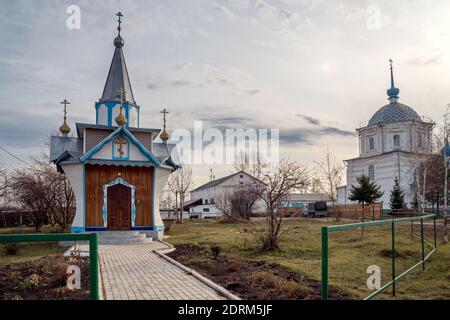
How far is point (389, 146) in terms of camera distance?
41.6 m

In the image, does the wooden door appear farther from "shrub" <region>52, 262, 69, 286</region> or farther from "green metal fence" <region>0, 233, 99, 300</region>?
"green metal fence" <region>0, 233, 99, 300</region>

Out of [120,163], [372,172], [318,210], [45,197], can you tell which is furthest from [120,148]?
[372,172]

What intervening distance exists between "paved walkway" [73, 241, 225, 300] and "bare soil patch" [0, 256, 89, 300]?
0.61 m

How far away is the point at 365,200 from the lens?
98.3ft

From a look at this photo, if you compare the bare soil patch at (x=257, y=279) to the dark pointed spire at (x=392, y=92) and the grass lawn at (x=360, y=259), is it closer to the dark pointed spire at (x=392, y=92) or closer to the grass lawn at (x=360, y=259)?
the grass lawn at (x=360, y=259)

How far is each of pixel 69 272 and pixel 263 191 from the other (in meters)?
7.21

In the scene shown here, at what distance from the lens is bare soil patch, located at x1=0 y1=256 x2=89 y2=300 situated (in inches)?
222

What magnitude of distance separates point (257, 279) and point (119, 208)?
35.1 feet

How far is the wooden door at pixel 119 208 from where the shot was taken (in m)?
16.4

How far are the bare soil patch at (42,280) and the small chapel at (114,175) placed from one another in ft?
30.3

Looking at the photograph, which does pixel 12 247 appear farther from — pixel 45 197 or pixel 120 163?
pixel 45 197
